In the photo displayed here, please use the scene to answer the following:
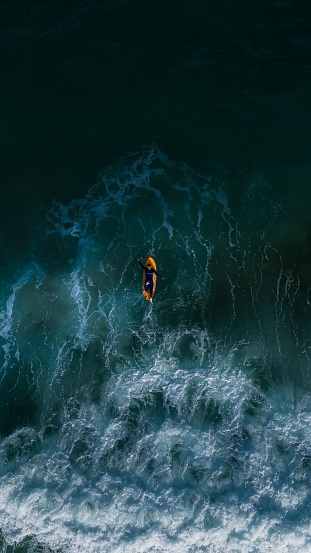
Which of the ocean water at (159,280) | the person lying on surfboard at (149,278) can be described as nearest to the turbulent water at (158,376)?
the ocean water at (159,280)

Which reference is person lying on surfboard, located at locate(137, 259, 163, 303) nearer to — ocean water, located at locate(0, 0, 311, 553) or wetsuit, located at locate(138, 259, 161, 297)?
wetsuit, located at locate(138, 259, 161, 297)

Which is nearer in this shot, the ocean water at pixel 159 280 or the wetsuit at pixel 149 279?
the ocean water at pixel 159 280

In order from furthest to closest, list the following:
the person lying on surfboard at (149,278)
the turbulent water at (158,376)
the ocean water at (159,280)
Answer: the person lying on surfboard at (149,278), the ocean water at (159,280), the turbulent water at (158,376)

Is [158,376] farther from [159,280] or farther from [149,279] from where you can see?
[159,280]

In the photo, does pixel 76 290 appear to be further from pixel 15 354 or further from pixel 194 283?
pixel 194 283

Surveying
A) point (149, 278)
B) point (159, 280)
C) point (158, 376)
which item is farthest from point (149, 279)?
point (158, 376)

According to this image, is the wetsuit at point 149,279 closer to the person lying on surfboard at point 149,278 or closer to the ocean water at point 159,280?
the person lying on surfboard at point 149,278

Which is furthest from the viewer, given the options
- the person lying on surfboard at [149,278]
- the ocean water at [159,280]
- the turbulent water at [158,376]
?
the person lying on surfboard at [149,278]

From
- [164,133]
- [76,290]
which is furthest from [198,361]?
[164,133]
